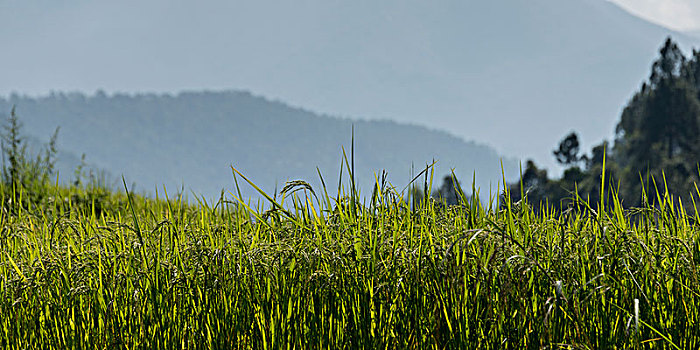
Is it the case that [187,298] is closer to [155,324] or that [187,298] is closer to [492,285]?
[155,324]

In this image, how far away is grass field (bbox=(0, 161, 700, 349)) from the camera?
87.7 inches

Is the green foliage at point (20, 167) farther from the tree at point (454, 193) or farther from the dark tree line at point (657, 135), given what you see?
the dark tree line at point (657, 135)

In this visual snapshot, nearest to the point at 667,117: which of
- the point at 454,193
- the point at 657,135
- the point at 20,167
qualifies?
the point at 657,135

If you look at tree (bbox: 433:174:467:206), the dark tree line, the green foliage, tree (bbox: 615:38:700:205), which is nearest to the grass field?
tree (bbox: 433:174:467:206)

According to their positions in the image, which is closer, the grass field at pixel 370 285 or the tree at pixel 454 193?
the grass field at pixel 370 285

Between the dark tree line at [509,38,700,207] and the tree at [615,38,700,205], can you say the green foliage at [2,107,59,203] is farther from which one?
the tree at [615,38,700,205]

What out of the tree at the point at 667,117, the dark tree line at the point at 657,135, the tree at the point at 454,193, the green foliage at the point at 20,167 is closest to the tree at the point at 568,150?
the dark tree line at the point at 657,135

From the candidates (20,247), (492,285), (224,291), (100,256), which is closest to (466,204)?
(492,285)

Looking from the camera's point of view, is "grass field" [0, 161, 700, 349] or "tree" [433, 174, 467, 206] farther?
"tree" [433, 174, 467, 206]

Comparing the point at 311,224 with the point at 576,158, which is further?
the point at 576,158

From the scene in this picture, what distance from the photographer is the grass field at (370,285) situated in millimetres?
2229

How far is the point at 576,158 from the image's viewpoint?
65.1ft

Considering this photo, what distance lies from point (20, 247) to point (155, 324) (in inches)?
56.1

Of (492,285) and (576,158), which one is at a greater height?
(576,158)
